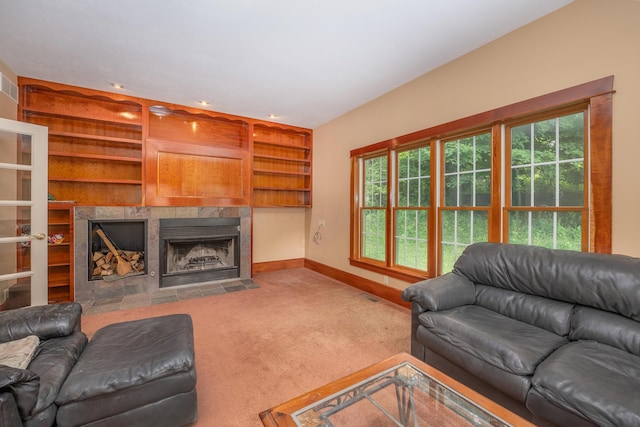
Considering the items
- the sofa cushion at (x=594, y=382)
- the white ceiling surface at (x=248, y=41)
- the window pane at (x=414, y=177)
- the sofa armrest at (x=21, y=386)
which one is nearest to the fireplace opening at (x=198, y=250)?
the white ceiling surface at (x=248, y=41)

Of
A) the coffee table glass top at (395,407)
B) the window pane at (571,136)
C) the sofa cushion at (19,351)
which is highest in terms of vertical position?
the window pane at (571,136)

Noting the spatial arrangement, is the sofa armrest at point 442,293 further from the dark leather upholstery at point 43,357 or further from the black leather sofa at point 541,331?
the dark leather upholstery at point 43,357

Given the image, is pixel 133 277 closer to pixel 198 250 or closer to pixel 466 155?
pixel 198 250

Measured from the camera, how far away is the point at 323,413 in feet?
3.84

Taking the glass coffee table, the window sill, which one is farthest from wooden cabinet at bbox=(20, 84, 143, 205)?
the glass coffee table

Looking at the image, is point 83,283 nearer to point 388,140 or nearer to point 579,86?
point 388,140

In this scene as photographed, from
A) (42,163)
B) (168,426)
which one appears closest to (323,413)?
(168,426)

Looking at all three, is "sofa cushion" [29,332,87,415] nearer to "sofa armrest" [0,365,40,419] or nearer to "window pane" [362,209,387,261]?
"sofa armrest" [0,365,40,419]

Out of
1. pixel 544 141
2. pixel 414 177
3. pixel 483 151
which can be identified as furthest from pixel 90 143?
pixel 544 141

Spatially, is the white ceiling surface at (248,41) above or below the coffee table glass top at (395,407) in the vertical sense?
above

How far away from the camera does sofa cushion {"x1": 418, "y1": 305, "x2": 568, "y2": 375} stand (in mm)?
1488

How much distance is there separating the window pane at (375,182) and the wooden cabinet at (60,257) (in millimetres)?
3993

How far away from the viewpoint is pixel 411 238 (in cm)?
349

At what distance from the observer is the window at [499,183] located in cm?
201
